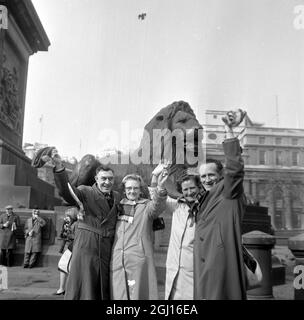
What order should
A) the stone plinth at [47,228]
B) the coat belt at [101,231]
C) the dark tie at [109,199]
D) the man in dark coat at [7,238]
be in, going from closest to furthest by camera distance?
the coat belt at [101,231] < the dark tie at [109,199] < the man in dark coat at [7,238] < the stone plinth at [47,228]

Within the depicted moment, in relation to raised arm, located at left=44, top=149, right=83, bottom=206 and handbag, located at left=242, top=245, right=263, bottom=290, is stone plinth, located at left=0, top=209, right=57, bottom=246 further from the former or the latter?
handbag, located at left=242, top=245, right=263, bottom=290

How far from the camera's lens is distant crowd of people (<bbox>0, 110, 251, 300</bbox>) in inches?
117

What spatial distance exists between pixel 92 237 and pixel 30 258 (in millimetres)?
4689

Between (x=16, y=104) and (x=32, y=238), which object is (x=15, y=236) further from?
(x=16, y=104)

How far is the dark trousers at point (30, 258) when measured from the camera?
754cm

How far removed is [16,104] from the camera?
11.8 metres

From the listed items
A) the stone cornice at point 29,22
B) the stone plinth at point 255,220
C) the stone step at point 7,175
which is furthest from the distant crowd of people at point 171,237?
the stone cornice at point 29,22

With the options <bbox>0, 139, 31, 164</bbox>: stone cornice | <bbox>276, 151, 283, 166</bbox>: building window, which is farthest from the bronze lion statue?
<bbox>276, 151, 283, 166</bbox>: building window

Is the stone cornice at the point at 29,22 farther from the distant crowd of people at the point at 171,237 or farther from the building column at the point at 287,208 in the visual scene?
the building column at the point at 287,208

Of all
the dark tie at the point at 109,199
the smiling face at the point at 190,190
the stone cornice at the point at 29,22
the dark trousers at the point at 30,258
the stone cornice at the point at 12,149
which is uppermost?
the stone cornice at the point at 29,22

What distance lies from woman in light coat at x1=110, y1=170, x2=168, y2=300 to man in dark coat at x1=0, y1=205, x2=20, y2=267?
192 inches

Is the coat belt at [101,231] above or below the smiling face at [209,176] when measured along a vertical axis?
below
